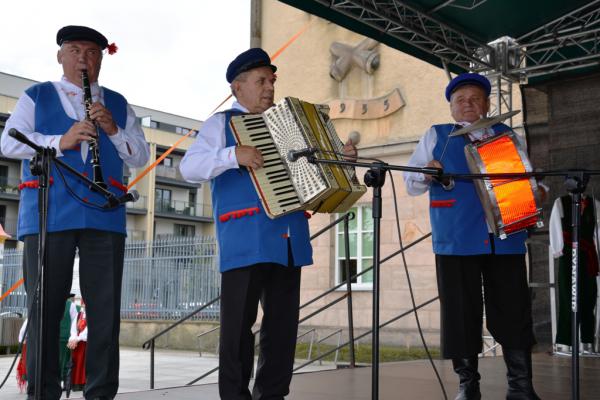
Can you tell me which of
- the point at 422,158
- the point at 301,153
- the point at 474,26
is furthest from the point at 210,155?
Result: the point at 474,26

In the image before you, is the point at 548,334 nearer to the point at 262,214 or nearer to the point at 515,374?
the point at 515,374

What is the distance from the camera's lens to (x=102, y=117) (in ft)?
9.95

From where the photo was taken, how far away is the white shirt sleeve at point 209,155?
300cm

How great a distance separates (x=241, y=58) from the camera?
3.23m

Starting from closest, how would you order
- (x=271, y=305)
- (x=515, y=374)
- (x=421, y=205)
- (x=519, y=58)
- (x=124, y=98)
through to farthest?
(x=271, y=305)
(x=124, y=98)
(x=515, y=374)
(x=519, y=58)
(x=421, y=205)

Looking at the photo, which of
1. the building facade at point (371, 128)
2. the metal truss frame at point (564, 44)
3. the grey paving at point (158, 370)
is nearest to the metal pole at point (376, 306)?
the metal truss frame at point (564, 44)

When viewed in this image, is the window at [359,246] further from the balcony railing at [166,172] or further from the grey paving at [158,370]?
the balcony railing at [166,172]

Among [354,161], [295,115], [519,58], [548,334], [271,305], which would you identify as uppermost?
[519,58]

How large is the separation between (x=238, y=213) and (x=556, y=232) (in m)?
4.73

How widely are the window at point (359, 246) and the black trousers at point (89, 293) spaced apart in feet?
34.3

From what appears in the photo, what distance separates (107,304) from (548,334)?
18.2 ft

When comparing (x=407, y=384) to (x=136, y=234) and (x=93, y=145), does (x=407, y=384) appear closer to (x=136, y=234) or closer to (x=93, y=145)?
(x=93, y=145)

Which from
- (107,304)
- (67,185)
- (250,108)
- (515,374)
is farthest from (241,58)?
(515,374)

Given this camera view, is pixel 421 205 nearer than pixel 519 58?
No
